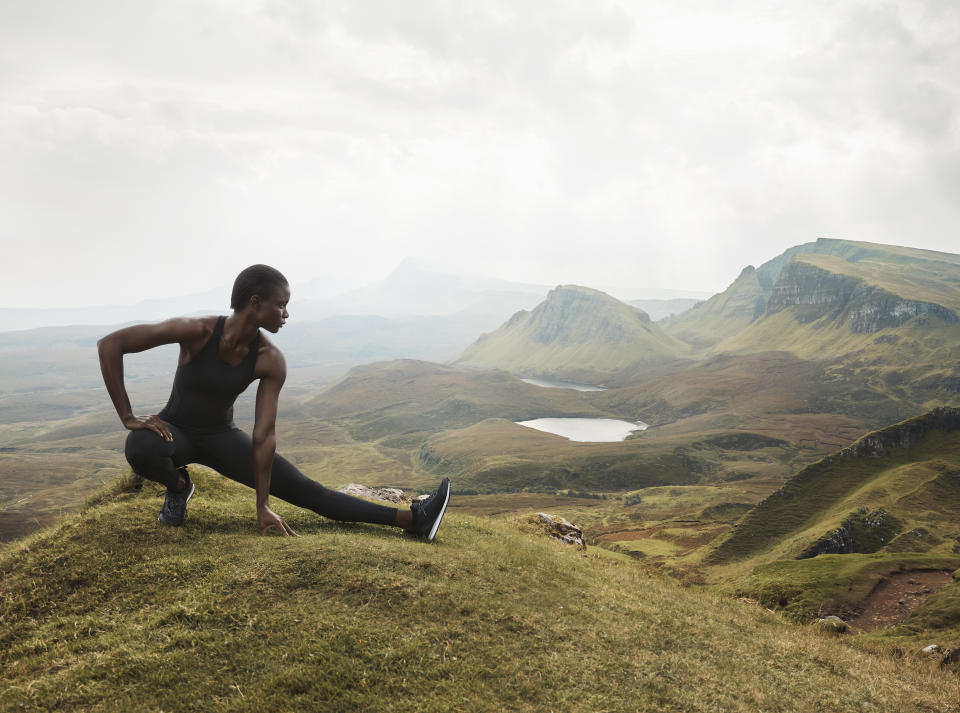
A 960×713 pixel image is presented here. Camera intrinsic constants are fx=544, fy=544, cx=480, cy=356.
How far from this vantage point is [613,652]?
26.0ft

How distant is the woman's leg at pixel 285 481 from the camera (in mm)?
10028

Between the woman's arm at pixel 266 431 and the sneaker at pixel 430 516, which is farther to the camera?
the sneaker at pixel 430 516

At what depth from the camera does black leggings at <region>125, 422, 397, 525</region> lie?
9016 millimetres

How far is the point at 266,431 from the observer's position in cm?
1004

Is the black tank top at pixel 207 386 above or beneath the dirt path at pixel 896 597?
above

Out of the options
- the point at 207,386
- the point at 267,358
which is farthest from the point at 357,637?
the point at 267,358

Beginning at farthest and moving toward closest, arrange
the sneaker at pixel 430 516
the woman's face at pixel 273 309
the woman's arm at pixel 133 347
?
the sneaker at pixel 430 516, the woman's face at pixel 273 309, the woman's arm at pixel 133 347

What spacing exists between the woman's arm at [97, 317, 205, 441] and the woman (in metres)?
0.02

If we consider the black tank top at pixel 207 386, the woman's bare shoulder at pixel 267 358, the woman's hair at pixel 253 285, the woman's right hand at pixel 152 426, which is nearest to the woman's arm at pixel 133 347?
the woman's right hand at pixel 152 426

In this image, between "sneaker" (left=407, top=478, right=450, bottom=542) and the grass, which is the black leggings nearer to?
"sneaker" (left=407, top=478, right=450, bottom=542)

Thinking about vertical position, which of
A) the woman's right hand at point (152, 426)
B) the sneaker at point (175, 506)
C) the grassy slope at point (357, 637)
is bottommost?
the grassy slope at point (357, 637)

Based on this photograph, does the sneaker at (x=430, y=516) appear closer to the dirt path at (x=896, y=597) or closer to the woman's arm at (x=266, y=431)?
the woman's arm at (x=266, y=431)

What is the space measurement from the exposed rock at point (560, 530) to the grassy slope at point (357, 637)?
9010 mm

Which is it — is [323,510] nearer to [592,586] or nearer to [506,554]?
[506,554]
